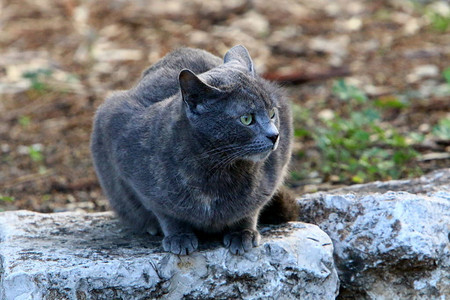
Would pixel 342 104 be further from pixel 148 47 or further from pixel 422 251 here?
pixel 422 251

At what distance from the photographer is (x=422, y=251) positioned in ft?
10.9

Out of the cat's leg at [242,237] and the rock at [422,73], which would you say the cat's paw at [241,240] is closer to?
the cat's leg at [242,237]

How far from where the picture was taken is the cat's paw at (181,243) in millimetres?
3268

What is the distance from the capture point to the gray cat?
309 cm

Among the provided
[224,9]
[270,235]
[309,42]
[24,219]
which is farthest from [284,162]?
[224,9]

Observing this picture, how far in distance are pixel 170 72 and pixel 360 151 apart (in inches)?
84.4

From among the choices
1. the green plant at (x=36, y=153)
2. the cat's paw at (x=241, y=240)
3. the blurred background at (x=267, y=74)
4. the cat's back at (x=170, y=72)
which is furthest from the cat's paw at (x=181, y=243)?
the green plant at (x=36, y=153)

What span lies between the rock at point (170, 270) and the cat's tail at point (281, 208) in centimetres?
24

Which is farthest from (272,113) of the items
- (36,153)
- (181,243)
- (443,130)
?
(36,153)

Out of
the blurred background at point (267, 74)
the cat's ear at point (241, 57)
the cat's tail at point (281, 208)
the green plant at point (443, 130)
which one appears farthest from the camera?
the blurred background at point (267, 74)

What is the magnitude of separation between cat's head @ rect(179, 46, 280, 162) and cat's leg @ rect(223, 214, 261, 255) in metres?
0.43

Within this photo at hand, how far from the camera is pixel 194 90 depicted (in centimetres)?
305

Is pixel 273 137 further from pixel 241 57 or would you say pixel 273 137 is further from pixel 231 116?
pixel 241 57

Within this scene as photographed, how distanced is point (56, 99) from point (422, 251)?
14.8 feet
